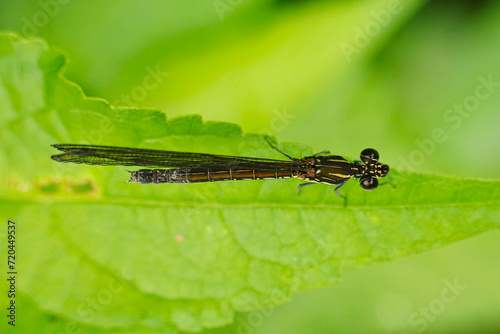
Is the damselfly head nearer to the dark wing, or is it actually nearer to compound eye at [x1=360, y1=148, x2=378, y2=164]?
compound eye at [x1=360, y1=148, x2=378, y2=164]

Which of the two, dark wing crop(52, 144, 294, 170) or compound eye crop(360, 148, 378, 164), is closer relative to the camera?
dark wing crop(52, 144, 294, 170)

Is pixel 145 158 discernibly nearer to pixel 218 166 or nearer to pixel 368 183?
pixel 218 166

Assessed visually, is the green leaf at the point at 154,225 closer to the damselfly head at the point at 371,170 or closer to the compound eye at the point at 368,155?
the damselfly head at the point at 371,170

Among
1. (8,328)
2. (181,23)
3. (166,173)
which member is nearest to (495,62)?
(181,23)

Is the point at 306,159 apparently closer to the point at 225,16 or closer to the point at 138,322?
the point at 225,16

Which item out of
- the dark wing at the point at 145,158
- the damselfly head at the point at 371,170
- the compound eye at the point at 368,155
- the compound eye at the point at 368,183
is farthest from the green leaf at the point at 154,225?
the compound eye at the point at 368,155

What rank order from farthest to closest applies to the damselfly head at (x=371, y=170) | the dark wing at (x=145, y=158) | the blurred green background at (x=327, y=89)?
the blurred green background at (x=327, y=89)
the damselfly head at (x=371, y=170)
the dark wing at (x=145, y=158)

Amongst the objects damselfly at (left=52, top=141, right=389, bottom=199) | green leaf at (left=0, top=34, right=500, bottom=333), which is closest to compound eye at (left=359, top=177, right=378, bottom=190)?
damselfly at (left=52, top=141, right=389, bottom=199)
